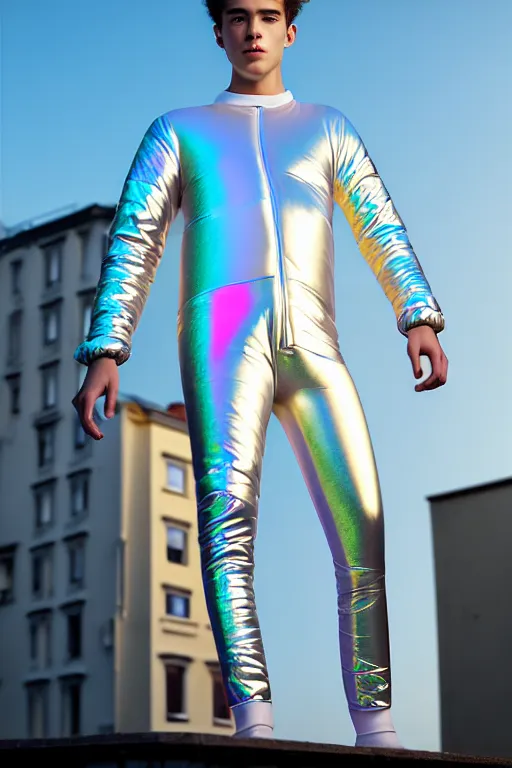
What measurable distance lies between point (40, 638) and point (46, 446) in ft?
8.20

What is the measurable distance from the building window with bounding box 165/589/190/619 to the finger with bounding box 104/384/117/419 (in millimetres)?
10939

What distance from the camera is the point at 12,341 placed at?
1694 centimetres

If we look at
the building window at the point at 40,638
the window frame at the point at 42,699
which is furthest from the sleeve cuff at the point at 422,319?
the building window at the point at 40,638

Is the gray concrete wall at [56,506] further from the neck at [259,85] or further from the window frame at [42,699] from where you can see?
the neck at [259,85]

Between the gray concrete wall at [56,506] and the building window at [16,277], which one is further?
the building window at [16,277]

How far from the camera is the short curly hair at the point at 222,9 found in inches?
139

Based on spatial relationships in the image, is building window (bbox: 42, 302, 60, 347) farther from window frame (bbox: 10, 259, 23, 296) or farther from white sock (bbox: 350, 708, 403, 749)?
white sock (bbox: 350, 708, 403, 749)

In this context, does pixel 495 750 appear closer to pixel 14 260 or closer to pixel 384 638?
pixel 384 638

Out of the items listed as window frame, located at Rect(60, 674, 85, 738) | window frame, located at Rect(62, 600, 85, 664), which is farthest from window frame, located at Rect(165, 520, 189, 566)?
window frame, located at Rect(60, 674, 85, 738)

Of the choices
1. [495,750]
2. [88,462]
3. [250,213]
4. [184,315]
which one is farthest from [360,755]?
[88,462]

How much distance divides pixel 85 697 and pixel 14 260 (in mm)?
6272

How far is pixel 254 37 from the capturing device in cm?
348

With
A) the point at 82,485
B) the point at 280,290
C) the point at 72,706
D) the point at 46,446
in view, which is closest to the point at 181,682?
the point at 72,706

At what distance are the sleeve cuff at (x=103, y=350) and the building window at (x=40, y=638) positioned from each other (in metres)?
12.6
